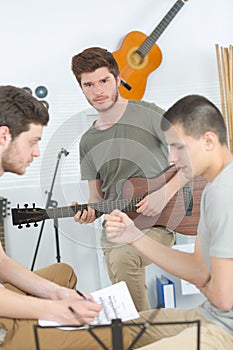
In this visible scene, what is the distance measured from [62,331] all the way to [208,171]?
0.55 metres

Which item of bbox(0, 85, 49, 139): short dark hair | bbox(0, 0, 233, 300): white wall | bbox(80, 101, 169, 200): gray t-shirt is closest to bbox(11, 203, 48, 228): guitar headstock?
bbox(80, 101, 169, 200): gray t-shirt

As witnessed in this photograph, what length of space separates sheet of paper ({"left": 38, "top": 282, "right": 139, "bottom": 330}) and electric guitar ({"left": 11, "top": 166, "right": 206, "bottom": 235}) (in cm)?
73

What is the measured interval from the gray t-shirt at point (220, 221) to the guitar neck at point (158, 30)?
6.10 feet

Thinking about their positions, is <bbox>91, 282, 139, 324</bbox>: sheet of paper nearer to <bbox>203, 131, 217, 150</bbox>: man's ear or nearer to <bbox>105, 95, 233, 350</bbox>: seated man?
<bbox>105, 95, 233, 350</bbox>: seated man

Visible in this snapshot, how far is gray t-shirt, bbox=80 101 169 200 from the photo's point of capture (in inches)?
92.3

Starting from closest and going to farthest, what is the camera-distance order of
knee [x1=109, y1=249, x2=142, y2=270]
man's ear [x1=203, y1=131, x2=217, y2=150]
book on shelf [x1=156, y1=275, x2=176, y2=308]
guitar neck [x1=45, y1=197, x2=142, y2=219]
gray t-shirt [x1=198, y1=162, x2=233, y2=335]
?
1. gray t-shirt [x1=198, y1=162, x2=233, y2=335]
2. man's ear [x1=203, y1=131, x2=217, y2=150]
3. guitar neck [x1=45, y1=197, x2=142, y2=219]
4. knee [x1=109, y1=249, x2=142, y2=270]
5. book on shelf [x1=156, y1=275, x2=176, y2=308]

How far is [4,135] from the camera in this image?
1.50 m

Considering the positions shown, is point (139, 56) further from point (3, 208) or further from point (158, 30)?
point (3, 208)

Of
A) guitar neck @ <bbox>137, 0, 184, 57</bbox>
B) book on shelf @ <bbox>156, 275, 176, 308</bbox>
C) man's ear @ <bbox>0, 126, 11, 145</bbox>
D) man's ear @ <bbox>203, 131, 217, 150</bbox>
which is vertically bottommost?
book on shelf @ <bbox>156, 275, 176, 308</bbox>

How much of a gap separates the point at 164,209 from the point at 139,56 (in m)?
1.16

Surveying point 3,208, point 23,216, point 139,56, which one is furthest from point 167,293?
point 139,56

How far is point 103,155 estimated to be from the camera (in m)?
2.41

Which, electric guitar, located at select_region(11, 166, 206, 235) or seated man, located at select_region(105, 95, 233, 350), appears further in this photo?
electric guitar, located at select_region(11, 166, 206, 235)

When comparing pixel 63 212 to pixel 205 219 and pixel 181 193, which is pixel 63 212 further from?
pixel 205 219
